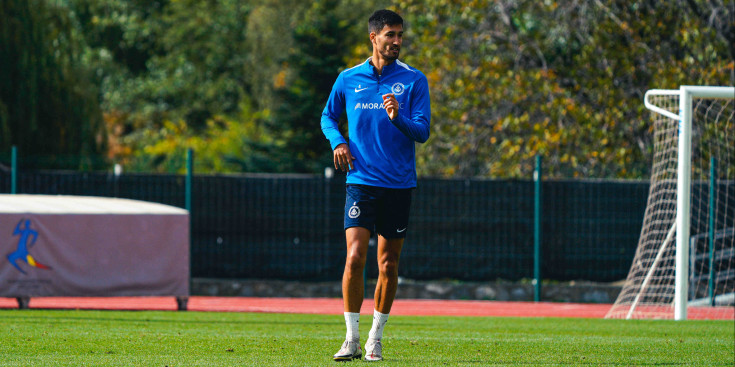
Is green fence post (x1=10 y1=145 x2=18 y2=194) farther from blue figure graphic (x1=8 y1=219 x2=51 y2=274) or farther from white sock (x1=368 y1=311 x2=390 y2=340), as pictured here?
white sock (x1=368 y1=311 x2=390 y2=340)

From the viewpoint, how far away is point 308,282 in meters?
16.1

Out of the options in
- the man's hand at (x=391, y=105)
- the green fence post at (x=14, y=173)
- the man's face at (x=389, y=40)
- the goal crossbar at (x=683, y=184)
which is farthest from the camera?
the green fence post at (x=14, y=173)

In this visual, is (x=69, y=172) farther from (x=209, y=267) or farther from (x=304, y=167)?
(x=304, y=167)

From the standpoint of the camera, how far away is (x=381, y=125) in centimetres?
641

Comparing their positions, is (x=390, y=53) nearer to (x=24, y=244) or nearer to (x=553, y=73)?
(x=24, y=244)

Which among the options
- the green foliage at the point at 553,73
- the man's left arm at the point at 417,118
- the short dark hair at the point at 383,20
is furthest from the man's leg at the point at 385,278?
the green foliage at the point at 553,73

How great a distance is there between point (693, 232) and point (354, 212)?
391 inches

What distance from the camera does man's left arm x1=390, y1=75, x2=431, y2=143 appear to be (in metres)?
6.23

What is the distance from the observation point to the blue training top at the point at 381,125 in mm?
6402

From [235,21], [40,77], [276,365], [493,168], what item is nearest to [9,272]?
[276,365]

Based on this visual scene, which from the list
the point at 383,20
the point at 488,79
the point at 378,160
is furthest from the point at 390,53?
the point at 488,79

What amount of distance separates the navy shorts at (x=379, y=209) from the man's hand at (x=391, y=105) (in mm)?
490

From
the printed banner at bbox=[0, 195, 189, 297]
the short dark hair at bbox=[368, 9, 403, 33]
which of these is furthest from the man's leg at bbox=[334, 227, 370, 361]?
the printed banner at bbox=[0, 195, 189, 297]

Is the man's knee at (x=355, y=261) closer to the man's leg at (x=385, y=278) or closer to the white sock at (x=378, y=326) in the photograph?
the man's leg at (x=385, y=278)
